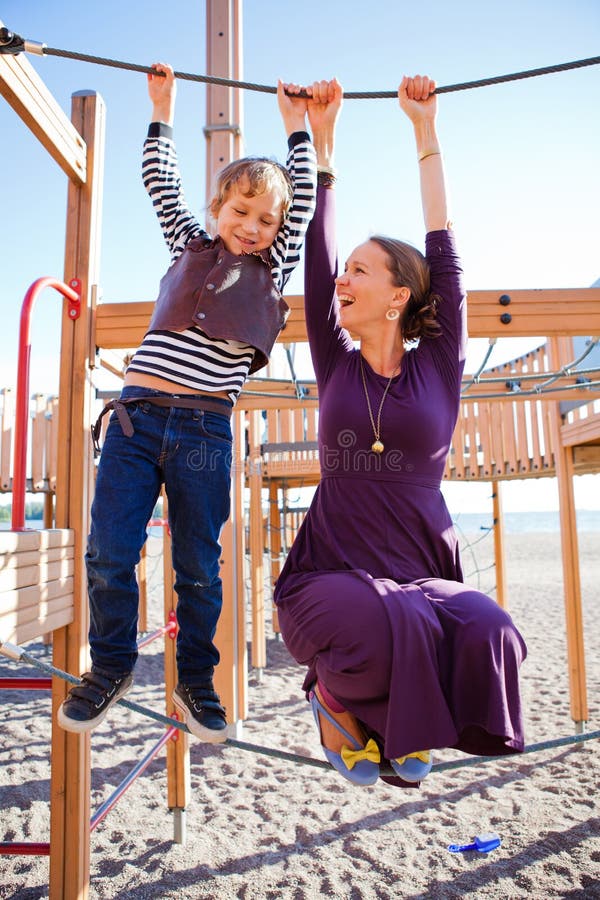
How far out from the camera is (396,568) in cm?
154

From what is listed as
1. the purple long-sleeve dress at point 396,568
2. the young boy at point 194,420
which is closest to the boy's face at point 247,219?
the young boy at point 194,420

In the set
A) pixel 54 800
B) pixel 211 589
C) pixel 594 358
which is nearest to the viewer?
pixel 211 589

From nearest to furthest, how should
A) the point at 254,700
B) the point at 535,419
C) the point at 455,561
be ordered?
the point at 455,561 < the point at 254,700 < the point at 535,419

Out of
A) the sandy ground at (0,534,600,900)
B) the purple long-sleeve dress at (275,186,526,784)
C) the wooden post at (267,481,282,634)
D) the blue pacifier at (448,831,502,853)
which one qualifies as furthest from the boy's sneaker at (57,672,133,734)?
the wooden post at (267,481,282,634)

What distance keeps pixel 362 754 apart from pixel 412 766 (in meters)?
0.12

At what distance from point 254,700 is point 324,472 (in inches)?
176

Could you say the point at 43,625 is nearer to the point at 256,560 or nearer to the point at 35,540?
the point at 35,540

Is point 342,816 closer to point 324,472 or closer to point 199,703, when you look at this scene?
point 199,703

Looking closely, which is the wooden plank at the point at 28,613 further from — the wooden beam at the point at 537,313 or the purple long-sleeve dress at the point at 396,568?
the wooden beam at the point at 537,313

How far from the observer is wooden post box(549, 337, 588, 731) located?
457 centimetres

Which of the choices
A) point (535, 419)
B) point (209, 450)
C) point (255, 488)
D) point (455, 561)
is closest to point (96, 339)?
point (209, 450)

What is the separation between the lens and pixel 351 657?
1333mm

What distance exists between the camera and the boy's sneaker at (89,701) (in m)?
1.56

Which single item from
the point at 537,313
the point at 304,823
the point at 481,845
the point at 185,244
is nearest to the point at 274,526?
the point at 304,823
